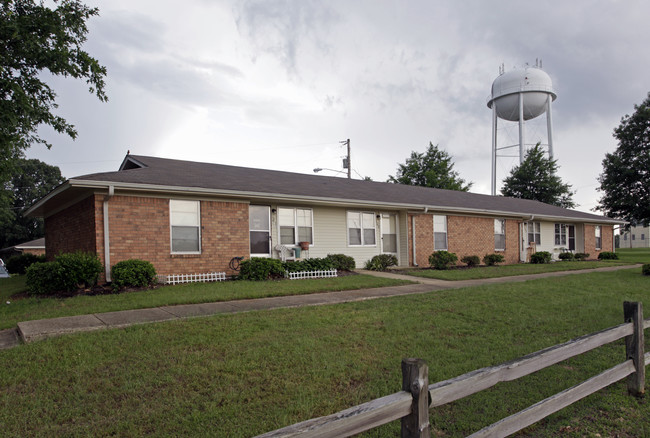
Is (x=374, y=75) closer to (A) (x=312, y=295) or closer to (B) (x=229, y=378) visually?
(A) (x=312, y=295)

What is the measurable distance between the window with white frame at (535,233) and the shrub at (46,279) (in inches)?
871

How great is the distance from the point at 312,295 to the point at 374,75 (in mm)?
8931

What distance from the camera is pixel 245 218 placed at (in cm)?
1299

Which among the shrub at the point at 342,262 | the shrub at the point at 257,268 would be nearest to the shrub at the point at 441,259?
the shrub at the point at 342,262

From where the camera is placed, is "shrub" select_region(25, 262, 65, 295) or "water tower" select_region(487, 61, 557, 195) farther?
"water tower" select_region(487, 61, 557, 195)

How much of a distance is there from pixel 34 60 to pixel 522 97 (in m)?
39.2

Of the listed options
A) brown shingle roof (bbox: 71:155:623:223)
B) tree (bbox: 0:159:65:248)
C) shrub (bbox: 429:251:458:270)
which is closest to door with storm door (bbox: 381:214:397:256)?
brown shingle roof (bbox: 71:155:623:223)

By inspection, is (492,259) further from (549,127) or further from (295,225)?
(549,127)

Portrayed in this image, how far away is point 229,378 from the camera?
14.0 feet

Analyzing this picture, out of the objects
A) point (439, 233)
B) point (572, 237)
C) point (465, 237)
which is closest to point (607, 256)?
point (572, 237)

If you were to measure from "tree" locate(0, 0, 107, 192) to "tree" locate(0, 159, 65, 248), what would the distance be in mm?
43805

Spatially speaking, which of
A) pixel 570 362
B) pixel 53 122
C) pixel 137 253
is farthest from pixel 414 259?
pixel 53 122

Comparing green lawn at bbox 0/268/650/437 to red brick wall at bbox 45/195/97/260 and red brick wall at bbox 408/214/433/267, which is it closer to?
red brick wall at bbox 45/195/97/260

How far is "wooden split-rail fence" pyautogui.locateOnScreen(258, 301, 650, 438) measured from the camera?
6.51 ft
